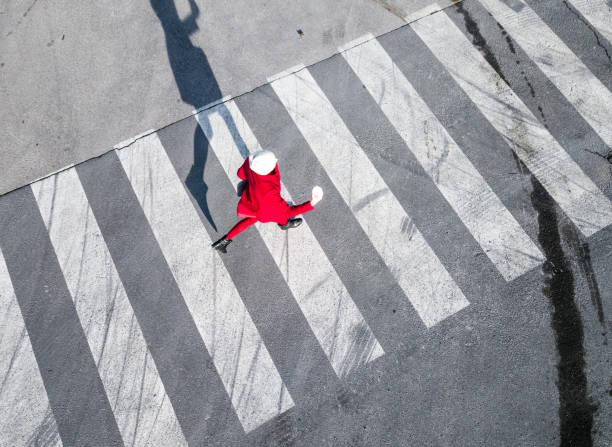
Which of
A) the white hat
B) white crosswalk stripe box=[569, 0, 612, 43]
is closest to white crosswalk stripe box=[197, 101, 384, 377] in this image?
the white hat

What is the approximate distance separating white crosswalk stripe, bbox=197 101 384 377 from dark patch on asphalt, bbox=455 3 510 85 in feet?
12.0

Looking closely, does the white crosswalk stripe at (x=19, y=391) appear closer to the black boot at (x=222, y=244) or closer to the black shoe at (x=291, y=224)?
the black boot at (x=222, y=244)

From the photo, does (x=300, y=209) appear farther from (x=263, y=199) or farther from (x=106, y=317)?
(x=106, y=317)

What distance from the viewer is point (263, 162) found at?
467cm

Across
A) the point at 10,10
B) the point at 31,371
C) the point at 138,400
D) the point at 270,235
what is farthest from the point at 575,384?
the point at 10,10

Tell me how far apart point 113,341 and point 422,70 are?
18.2 ft

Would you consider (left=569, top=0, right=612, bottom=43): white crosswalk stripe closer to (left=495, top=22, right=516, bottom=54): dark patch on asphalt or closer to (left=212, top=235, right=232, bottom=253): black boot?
(left=495, top=22, right=516, bottom=54): dark patch on asphalt

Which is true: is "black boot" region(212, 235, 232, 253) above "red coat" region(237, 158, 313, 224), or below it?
below

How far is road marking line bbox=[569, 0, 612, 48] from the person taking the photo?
728 centimetres

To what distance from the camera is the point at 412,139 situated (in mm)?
6582

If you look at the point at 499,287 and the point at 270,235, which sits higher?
the point at 270,235

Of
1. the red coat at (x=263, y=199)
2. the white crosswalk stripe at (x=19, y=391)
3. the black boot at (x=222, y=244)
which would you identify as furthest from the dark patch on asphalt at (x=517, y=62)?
the white crosswalk stripe at (x=19, y=391)

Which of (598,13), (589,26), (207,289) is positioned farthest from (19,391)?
A: (598,13)

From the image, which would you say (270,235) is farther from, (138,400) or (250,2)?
(250,2)
